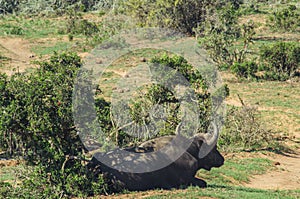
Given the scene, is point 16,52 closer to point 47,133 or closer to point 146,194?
point 47,133

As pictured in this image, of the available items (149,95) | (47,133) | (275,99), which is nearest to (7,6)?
(275,99)

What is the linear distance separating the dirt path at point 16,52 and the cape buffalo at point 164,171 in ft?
58.5

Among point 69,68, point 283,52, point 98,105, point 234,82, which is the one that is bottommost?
point 234,82

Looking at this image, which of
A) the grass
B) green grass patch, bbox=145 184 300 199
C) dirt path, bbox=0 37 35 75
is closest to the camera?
green grass patch, bbox=145 184 300 199

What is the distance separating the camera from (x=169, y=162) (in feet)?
38.6

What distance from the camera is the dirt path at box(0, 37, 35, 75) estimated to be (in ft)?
97.4

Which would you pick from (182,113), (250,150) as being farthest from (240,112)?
(182,113)

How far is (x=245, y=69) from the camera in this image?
2700cm

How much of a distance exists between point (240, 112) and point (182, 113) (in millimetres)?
3262

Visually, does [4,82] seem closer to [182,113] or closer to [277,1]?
[182,113]

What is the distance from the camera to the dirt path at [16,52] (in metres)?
29.7

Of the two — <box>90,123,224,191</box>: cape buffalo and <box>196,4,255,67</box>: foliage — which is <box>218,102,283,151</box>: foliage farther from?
<box>196,4,255,67</box>: foliage

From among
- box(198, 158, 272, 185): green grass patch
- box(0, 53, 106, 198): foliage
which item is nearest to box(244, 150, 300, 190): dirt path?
box(198, 158, 272, 185): green grass patch

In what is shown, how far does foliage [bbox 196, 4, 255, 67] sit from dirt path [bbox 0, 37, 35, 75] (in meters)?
10.3
